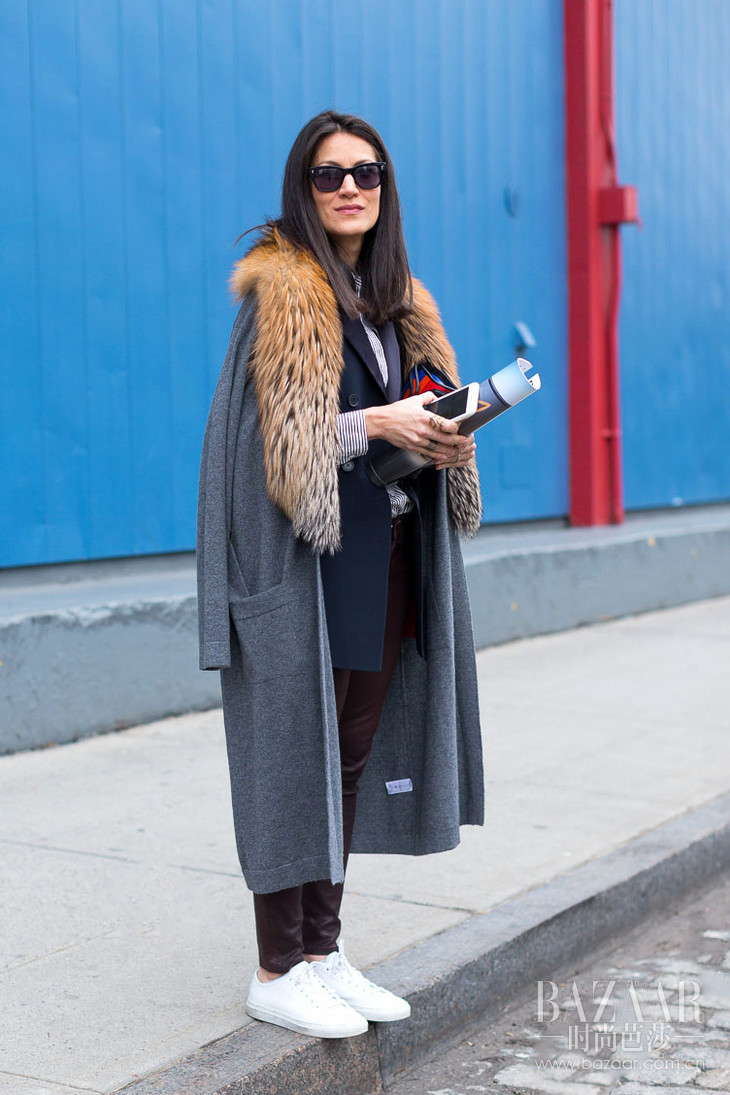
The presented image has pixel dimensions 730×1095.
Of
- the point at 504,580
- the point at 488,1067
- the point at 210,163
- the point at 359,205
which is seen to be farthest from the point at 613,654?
the point at 359,205

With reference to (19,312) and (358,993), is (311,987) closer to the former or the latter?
(358,993)

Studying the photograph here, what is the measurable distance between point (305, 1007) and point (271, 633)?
0.84m

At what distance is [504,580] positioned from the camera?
28.1 ft

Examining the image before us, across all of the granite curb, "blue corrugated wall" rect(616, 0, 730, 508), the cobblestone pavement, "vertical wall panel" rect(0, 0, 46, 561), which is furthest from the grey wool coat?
"blue corrugated wall" rect(616, 0, 730, 508)

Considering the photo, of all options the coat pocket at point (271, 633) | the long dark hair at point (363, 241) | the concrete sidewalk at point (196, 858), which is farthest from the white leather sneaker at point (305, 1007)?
the long dark hair at point (363, 241)

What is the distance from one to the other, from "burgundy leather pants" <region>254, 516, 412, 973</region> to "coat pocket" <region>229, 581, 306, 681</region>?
0.57ft

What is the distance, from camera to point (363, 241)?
320 cm

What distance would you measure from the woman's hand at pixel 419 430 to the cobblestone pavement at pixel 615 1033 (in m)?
1.47

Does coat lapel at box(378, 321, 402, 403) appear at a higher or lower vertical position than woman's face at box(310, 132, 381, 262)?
lower

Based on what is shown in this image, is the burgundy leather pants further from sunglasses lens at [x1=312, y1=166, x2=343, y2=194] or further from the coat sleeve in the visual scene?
sunglasses lens at [x1=312, y1=166, x2=343, y2=194]

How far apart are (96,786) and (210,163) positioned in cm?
356

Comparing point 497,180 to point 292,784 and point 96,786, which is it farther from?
point 292,784

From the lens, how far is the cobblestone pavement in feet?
10.7

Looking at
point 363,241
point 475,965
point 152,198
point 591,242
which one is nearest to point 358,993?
point 475,965
